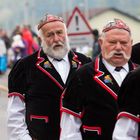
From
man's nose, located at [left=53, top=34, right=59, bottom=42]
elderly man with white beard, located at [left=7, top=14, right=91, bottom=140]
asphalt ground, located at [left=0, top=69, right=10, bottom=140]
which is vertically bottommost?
asphalt ground, located at [left=0, top=69, right=10, bottom=140]

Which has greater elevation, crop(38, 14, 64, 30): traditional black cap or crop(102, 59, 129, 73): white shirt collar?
crop(38, 14, 64, 30): traditional black cap

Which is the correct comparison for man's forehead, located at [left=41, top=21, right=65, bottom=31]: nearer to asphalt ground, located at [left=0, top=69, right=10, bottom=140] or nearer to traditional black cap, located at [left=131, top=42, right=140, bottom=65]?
traditional black cap, located at [left=131, top=42, right=140, bottom=65]

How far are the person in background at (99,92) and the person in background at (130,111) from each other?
68 cm

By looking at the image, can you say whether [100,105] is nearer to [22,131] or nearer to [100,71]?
[100,71]

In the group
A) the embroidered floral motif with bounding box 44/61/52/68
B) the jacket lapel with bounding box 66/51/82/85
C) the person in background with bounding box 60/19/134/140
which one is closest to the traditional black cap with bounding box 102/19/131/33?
the person in background with bounding box 60/19/134/140

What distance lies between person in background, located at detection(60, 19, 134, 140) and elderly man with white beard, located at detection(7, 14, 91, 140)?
0.71 metres

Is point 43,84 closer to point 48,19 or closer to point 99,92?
point 48,19

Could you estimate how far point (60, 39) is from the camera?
18.5ft

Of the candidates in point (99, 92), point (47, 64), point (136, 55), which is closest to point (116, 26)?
point (99, 92)

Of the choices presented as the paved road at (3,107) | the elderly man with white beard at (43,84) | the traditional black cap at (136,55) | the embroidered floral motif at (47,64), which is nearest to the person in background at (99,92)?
the traditional black cap at (136,55)

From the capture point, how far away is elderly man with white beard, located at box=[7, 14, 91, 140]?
5.52 metres

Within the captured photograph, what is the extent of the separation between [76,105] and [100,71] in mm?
304

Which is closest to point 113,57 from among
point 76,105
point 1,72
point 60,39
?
point 76,105

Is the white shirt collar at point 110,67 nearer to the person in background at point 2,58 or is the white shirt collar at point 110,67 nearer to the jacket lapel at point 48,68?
the jacket lapel at point 48,68
